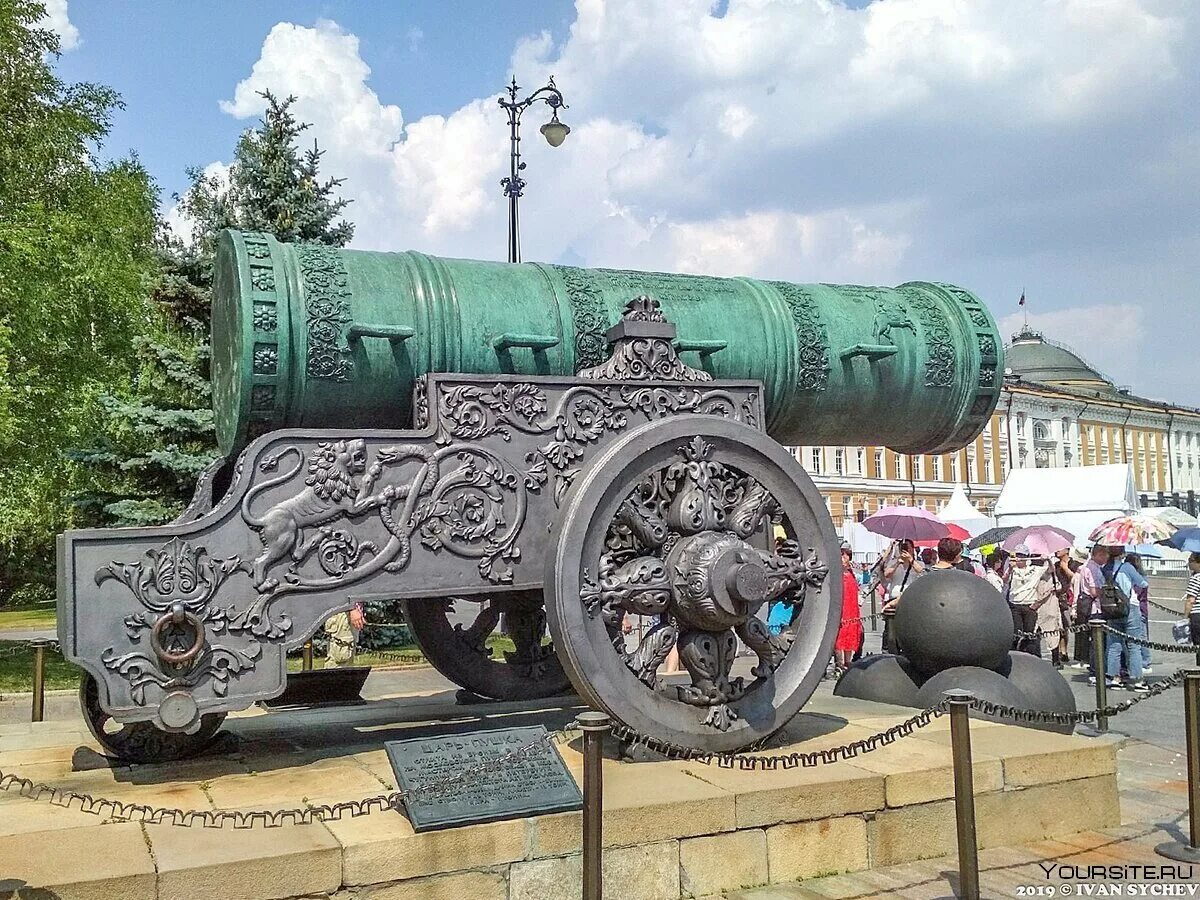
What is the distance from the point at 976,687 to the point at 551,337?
10.6 feet

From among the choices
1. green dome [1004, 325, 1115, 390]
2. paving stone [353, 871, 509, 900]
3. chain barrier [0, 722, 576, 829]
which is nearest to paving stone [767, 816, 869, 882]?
chain barrier [0, 722, 576, 829]

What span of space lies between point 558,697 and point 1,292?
10.9 metres

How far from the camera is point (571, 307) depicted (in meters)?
5.50

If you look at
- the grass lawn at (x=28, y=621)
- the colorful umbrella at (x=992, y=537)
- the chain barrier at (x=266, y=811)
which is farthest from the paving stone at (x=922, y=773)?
the grass lawn at (x=28, y=621)

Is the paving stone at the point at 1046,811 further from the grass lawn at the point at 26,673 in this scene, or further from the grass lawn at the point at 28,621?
the grass lawn at the point at 28,621

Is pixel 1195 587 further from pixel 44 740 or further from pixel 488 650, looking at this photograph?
pixel 44 740

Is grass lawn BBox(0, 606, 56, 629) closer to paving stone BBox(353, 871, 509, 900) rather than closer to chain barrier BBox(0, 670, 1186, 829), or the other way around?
chain barrier BBox(0, 670, 1186, 829)

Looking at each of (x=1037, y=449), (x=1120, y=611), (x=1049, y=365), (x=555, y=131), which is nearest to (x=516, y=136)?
(x=555, y=131)

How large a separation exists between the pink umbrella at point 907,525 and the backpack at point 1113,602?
11.6 ft

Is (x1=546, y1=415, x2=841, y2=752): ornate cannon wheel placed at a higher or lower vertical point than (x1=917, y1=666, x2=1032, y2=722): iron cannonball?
higher

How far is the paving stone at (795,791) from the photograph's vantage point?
4.50 meters

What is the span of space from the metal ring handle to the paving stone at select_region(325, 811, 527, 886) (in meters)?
0.93

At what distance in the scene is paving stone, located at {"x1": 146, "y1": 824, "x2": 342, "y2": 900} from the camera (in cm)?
358

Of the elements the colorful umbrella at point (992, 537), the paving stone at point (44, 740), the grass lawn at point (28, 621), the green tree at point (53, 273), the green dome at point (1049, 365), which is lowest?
the grass lawn at point (28, 621)
